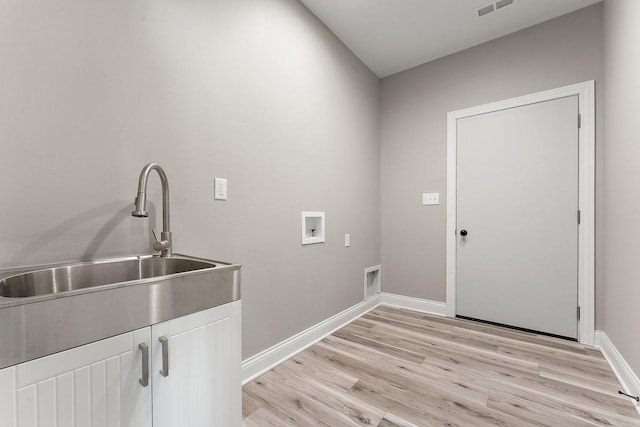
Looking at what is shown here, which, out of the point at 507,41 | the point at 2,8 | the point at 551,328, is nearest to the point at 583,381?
the point at 551,328

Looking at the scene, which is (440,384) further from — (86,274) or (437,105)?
(437,105)

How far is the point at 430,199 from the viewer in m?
2.95

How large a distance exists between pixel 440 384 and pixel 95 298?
5.82 ft

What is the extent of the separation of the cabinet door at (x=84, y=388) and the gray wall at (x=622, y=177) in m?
2.31

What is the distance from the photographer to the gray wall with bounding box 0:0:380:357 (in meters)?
1.01

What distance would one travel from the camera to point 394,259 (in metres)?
3.20

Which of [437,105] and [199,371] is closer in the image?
[199,371]

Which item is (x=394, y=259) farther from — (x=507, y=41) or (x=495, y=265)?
(x=507, y=41)

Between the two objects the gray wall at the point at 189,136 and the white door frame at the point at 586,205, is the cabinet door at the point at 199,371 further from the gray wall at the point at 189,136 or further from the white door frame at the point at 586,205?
the white door frame at the point at 586,205

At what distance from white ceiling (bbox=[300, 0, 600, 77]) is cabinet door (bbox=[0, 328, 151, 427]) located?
2.50 m

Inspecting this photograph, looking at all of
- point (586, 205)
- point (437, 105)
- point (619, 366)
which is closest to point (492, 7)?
point (437, 105)

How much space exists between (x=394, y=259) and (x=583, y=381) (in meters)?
1.74

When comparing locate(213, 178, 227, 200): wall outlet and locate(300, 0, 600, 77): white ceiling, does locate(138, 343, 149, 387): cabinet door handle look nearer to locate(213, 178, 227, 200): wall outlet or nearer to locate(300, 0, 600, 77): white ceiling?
locate(213, 178, 227, 200): wall outlet

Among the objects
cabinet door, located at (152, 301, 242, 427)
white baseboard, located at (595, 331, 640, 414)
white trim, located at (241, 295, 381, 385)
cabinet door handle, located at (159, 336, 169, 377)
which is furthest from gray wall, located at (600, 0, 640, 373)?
cabinet door handle, located at (159, 336, 169, 377)
